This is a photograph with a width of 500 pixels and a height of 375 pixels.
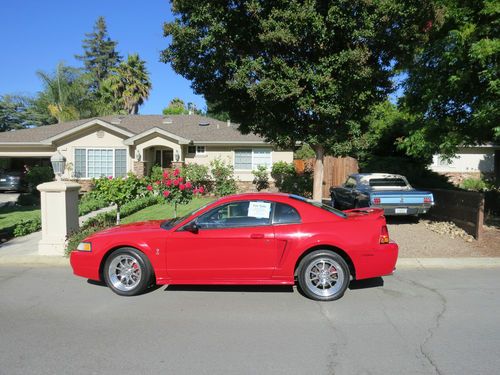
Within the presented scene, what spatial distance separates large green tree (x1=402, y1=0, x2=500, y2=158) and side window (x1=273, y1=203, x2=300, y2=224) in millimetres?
4705

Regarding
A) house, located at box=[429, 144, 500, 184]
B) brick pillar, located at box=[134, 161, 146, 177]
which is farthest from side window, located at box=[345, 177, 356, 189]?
house, located at box=[429, 144, 500, 184]

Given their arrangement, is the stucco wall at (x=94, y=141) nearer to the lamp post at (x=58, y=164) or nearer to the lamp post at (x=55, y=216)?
the lamp post at (x=58, y=164)

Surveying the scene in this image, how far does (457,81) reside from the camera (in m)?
8.87

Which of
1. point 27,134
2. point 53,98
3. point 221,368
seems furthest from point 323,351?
point 53,98

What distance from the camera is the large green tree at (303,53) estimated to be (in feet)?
27.4

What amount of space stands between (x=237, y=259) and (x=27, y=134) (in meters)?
23.2

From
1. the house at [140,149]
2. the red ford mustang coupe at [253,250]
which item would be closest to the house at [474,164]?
the house at [140,149]

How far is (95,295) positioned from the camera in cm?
592

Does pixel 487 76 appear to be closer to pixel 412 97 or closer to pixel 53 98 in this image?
pixel 412 97

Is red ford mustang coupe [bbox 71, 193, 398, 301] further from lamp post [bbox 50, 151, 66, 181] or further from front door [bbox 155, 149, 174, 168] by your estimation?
Answer: front door [bbox 155, 149, 174, 168]

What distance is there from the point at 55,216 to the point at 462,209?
968cm

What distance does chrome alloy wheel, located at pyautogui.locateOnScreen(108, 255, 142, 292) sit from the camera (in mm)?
5867

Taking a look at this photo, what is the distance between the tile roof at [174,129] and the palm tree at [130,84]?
1103cm

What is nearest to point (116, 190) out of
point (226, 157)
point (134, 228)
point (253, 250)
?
point (134, 228)
